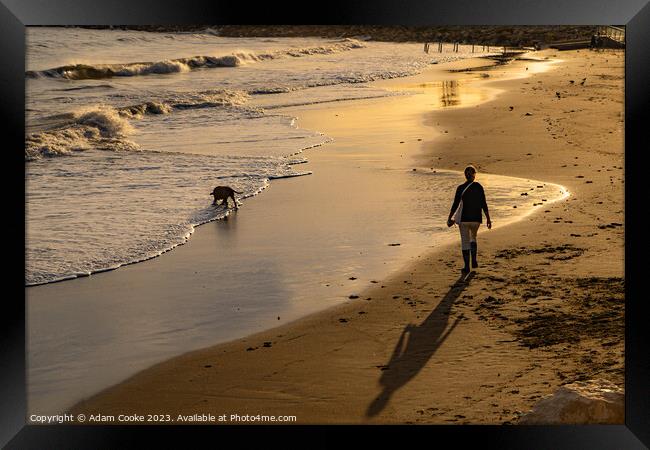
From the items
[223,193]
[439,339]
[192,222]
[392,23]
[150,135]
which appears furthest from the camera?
[150,135]

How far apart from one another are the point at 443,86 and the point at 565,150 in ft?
51.6

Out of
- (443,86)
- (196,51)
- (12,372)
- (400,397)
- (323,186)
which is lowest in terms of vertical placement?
(400,397)

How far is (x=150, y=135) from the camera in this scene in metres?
21.8

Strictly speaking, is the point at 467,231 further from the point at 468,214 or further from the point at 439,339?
the point at 439,339

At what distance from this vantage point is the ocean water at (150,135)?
11.6 meters

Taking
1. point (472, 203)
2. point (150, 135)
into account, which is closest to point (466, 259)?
point (472, 203)

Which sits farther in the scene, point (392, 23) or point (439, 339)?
point (439, 339)

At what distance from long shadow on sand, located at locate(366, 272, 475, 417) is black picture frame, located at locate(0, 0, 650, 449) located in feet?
4.79

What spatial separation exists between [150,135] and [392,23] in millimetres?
17513

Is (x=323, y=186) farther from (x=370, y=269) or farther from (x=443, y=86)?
(x=443, y=86)

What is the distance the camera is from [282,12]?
15.6 feet

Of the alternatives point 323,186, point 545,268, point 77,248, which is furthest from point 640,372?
point 323,186

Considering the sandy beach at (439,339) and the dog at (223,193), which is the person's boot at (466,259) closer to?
the sandy beach at (439,339)

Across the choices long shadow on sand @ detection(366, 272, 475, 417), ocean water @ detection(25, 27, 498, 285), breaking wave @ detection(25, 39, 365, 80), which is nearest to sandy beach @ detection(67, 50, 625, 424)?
long shadow on sand @ detection(366, 272, 475, 417)
